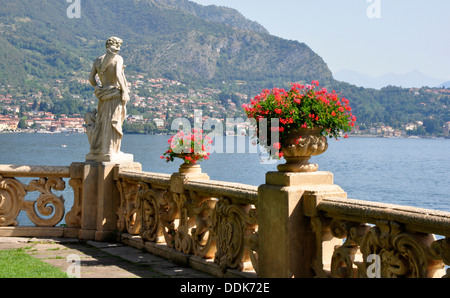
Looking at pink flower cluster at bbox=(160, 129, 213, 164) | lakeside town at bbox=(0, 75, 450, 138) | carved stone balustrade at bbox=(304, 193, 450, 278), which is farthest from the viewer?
lakeside town at bbox=(0, 75, 450, 138)

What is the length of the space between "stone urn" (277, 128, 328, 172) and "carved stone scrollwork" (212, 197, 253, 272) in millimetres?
938

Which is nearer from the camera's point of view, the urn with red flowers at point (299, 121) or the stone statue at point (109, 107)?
the urn with red flowers at point (299, 121)

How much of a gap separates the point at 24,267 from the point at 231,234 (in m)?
2.22

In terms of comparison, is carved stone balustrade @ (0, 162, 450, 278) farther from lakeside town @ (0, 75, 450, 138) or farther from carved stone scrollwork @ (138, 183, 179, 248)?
lakeside town @ (0, 75, 450, 138)

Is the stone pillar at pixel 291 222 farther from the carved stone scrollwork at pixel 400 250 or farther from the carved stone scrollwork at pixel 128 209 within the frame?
the carved stone scrollwork at pixel 128 209

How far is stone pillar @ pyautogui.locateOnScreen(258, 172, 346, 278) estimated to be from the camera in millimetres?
4961

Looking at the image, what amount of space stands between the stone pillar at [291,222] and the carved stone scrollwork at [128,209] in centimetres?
343

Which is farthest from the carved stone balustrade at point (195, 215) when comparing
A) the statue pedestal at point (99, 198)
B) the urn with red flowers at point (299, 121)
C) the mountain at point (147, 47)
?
the mountain at point (147, 47)

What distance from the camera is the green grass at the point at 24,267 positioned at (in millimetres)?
5871

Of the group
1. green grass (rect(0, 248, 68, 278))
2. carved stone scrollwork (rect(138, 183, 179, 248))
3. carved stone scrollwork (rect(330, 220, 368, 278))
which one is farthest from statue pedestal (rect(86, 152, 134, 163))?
carved stone scrollwork (rect(330, 220, 368, 278))

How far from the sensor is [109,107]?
8.79m

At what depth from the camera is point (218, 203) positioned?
6.25 meters
